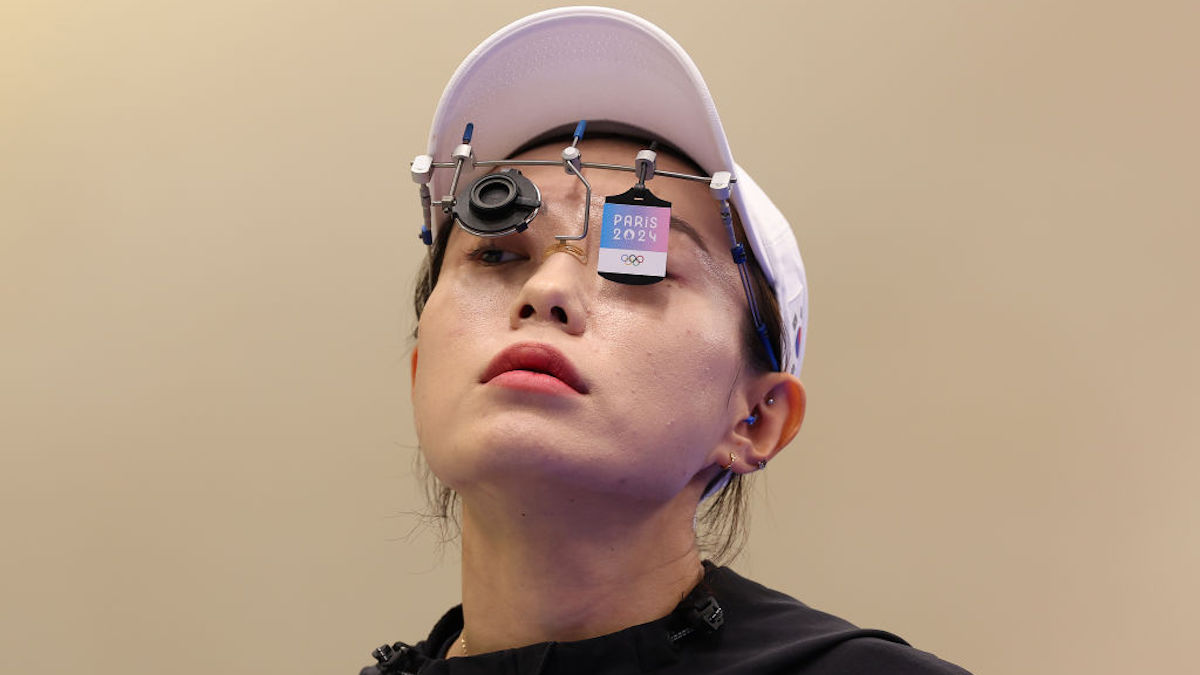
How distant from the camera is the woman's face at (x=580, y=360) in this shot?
1.16 meters

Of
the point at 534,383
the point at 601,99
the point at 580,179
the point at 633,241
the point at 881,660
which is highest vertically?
the point at 601,99

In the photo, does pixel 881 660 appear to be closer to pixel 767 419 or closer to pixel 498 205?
pixel 767 419

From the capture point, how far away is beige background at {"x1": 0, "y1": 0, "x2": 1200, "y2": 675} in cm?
174

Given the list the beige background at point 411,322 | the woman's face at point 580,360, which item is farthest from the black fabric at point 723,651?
the beige background at point 411,322

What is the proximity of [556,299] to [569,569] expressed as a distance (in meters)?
0.31

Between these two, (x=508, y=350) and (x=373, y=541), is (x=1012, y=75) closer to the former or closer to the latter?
(x=508, y=350)

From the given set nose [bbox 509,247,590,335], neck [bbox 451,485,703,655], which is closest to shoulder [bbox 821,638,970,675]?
neck [bbox 451,485,703,655]

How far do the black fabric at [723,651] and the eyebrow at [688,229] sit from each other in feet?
1.37

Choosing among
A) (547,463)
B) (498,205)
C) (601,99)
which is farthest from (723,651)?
(601,99)

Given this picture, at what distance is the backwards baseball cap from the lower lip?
329 mm

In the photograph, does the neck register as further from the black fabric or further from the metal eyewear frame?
the metal eyewear frame

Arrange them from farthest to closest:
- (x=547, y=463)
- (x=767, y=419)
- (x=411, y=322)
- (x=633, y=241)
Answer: (x=411, y=322)
(x=767, y=419)
(x=633, y=241)
(x=547, y=463)

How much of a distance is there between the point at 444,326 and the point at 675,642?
455 millimetres

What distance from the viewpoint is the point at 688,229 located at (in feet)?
4.33
